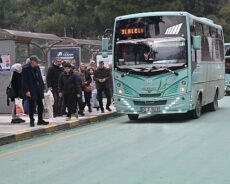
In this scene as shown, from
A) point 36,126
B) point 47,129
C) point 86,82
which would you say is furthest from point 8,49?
point 47,129

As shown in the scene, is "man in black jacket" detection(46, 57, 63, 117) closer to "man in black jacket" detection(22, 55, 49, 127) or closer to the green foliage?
"man in black jacket" detection(22, 55, 49, 127)

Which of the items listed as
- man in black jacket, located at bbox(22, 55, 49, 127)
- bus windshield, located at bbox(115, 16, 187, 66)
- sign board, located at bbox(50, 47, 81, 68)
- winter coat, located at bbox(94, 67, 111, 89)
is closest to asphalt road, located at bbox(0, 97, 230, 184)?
man in black jacket, located at bbox(22, 55, 49, 127)

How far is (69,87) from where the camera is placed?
54.5 feet

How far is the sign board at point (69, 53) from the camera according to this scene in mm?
22969

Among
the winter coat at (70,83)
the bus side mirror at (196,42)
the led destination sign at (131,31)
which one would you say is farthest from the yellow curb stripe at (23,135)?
the bus side mirror at (196,42)

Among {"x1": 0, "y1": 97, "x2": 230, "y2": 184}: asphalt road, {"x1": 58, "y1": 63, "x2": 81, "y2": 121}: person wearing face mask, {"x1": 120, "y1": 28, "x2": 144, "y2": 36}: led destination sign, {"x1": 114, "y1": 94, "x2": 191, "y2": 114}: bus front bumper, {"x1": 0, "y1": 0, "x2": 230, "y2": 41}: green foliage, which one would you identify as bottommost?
{"x1": 0, "y1": 97, "x2": 230, "y2": 184}: asphalt road

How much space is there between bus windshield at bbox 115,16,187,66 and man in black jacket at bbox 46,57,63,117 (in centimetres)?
194

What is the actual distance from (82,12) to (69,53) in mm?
18778

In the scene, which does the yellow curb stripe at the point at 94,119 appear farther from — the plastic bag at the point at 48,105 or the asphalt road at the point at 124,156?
the asphalt road at the point at 124,156

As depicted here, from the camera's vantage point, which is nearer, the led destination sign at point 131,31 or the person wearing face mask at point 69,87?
the person wearing face mask at point 69,87

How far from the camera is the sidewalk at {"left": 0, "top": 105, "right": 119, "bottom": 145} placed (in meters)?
13.3

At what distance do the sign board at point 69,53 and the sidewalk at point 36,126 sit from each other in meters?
4.18

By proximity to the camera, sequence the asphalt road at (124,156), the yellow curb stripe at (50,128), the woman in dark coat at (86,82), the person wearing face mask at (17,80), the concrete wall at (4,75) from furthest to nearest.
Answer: the woman in dark coat at (86,82)
the concrete wall at (4,75)
the person wearing face mask at (17,80)
the yellow curb stripe at (50,128)
the asphalt road at (124,156)

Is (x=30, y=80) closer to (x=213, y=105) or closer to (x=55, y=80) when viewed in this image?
(x=55, y=80)
